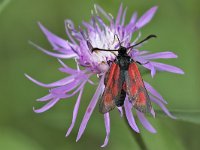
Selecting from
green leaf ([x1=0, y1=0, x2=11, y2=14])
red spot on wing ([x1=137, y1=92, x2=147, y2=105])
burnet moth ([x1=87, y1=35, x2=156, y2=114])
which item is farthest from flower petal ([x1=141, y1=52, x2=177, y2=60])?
green leaf ([x1=0, y1=0, x2=11, y2=14])

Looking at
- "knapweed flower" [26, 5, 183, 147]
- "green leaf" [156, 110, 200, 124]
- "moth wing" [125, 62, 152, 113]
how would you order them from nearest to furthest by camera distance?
"green leaf" [156, 110, 200, 124] < "moth wing" [125, 62, 152, 113] < "knapweed flower" [26, 5, 183, 147]

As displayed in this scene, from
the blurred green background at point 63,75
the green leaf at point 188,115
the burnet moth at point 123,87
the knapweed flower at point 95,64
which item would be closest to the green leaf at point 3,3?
the knapweed flower at point 95,64

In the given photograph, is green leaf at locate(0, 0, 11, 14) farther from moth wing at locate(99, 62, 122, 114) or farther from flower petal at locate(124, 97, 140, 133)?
flower petal at locate(124, 97, 140, 133)

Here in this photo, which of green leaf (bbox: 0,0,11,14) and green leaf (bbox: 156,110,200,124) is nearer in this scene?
green leaf (bbox: 156,110,200,124)

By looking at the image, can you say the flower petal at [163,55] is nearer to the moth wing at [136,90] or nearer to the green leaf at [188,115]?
the moth wing at [136,90]

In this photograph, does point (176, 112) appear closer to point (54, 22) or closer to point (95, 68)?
point (95, 68)

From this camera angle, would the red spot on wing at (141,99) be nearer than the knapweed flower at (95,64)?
Yes

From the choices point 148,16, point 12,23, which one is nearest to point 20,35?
point 12,23
